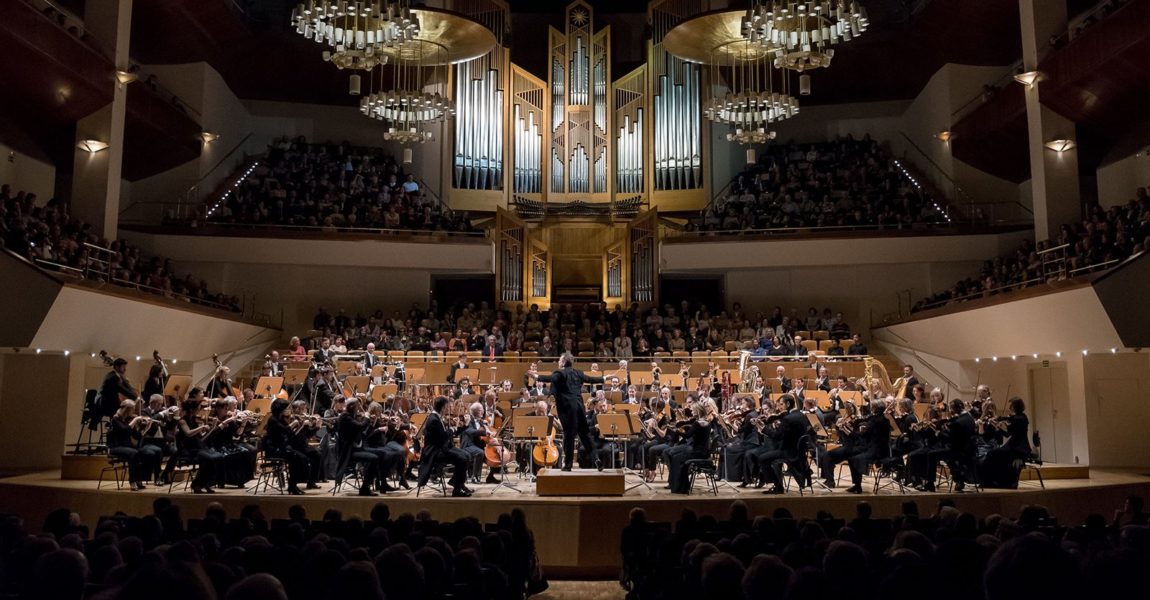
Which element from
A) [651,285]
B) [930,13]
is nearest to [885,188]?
[930,13]

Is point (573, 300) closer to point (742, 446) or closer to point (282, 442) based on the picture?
point (742, 446)

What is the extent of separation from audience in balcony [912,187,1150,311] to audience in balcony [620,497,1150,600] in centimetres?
733

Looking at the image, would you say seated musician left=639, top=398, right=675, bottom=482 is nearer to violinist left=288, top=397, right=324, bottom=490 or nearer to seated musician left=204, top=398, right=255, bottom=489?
violinist left=288, top=397, right=324, bottom=490

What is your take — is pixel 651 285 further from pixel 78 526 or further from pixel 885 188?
pixel 78 526

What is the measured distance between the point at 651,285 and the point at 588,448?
33.9 ft

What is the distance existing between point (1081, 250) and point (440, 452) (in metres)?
9.70

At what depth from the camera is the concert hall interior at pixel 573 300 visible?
18.6 ft

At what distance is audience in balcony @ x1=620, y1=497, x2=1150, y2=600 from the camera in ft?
9.62

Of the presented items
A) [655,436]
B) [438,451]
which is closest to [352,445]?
[438,451]

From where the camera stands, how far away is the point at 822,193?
20781mm

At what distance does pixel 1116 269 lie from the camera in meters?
11.5

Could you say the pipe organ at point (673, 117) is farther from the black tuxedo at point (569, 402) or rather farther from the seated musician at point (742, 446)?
the black tuxedo at point (569, 402)

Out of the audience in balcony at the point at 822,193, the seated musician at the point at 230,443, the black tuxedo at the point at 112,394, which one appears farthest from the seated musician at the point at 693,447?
the audience in balcony at the point at 822,193

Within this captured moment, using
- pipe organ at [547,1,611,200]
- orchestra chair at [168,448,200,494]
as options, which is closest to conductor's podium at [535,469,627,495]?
orchestra chair at [168,448,200,494]
